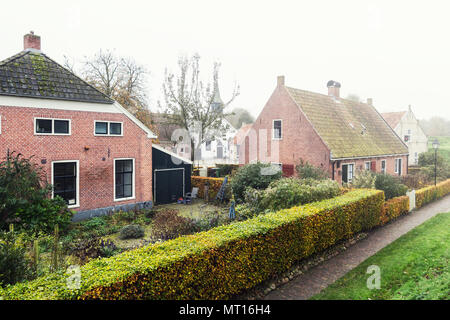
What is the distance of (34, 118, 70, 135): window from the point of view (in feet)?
41.5

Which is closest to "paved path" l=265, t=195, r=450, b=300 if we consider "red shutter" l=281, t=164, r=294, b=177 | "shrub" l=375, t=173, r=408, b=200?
"shrub" l=375, t=173, r=408, b=200

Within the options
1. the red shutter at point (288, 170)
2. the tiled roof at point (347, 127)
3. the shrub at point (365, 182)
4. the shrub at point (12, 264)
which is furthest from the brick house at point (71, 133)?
the tiled roof at point (347, 127)

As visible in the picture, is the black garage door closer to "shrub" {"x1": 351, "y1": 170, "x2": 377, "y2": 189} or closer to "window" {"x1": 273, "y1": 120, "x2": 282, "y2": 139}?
"window" {"x1": 273, "y1": 120, "x2": 282, "y2": 139}

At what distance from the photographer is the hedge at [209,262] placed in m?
4.55

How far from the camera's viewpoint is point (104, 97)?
14.6m

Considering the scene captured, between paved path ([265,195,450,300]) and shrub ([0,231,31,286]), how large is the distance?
4.97 meters

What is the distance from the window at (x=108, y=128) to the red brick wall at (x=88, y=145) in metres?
0.20

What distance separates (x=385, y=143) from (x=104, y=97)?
917 inches

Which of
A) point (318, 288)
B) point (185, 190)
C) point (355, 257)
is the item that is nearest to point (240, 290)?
point (318, 288)

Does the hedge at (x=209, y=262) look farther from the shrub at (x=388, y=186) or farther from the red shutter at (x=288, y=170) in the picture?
the red shutter at (x=288, y=170)

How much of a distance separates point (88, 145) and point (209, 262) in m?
10.4

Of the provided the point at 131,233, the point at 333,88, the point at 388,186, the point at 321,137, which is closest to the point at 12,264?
the point at 131,233
